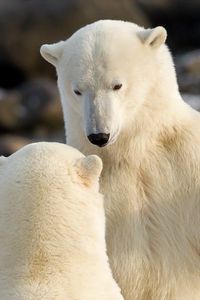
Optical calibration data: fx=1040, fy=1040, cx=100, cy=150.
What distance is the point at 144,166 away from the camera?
18.0 ft

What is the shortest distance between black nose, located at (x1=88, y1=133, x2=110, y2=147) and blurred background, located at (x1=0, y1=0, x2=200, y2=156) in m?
13.3

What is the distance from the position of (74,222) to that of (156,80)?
3.96 ft

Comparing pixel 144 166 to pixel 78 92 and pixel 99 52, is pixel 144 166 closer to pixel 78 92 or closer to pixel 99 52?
pixel 78 92

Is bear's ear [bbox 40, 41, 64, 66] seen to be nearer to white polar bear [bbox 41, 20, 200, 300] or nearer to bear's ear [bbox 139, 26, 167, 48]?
white polar bear [bbox 41, 20, 200, 300]

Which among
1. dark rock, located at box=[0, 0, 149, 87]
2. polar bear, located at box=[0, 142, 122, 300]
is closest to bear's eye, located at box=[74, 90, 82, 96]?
polar bear, located at box=[0, 142, 122, 300]

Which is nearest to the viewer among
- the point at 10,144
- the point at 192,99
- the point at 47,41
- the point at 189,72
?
the point at 10,144

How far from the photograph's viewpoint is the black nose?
508cm

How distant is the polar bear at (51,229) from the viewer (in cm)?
434

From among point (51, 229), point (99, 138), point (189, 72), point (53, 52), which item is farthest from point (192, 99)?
point (51, 229)

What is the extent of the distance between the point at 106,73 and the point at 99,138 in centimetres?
37

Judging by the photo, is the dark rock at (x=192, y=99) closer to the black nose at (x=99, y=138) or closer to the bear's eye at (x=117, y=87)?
the bear's eye at (x=117, y=87)

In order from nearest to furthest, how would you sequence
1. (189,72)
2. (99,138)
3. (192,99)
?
(99,138)
(192,99)
(189,72)

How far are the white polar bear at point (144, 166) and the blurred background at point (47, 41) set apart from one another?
12962 millimetres

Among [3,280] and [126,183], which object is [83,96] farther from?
[3,280]
